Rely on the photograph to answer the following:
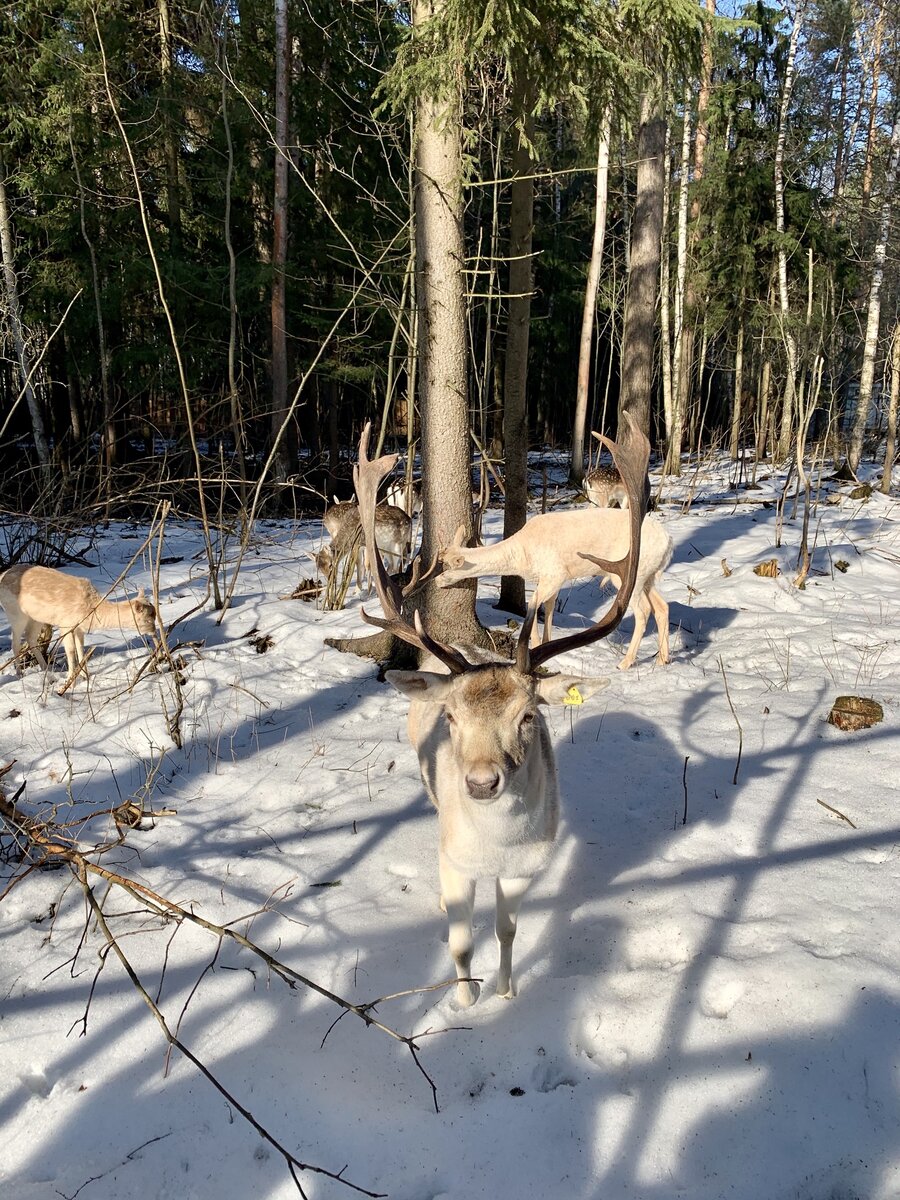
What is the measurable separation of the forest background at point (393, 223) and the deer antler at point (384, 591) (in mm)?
2274

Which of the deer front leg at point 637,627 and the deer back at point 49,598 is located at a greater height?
the deer back at point 49,598

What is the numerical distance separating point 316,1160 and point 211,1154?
37cm

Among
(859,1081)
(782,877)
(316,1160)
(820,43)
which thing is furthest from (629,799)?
(820,43)

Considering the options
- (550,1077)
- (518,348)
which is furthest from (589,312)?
(550,1077)

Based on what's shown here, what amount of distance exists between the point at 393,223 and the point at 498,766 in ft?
59.3

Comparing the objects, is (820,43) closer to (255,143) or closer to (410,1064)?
(255,143)

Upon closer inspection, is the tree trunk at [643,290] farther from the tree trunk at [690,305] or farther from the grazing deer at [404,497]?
the tree trunk at [690,305]

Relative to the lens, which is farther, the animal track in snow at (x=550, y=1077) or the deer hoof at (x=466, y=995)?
the deer hoof at (x=466, y=995)

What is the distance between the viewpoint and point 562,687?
3.32 meters

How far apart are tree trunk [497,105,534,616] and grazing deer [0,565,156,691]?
3721 mm

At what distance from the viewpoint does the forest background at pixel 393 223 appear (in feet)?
21.1

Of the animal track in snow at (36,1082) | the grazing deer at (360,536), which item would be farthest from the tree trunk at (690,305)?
the animal track in snow at (36,1082)

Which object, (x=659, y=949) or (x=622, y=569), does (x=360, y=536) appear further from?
(x=659, y=949)

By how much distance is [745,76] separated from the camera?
25.1 m
